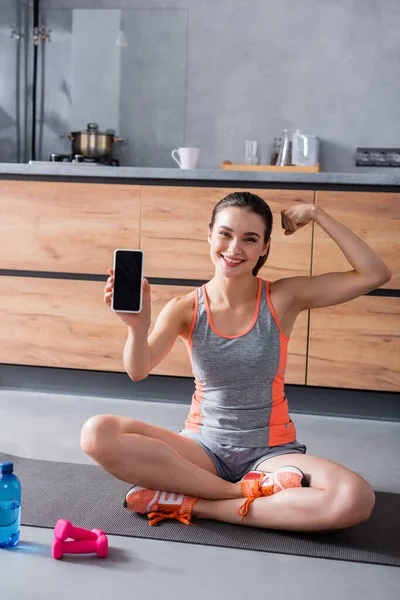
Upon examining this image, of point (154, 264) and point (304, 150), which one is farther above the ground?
point (304, 150)

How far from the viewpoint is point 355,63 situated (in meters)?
3.83

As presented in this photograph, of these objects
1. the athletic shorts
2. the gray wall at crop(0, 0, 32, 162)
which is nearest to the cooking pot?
the gray wall at crop(0, 0, 32, 162)

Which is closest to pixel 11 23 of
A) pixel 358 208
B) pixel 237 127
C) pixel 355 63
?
pixel 237 127

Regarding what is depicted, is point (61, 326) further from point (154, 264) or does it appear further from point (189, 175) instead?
point (189, 175)

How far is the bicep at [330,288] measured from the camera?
2.03 m

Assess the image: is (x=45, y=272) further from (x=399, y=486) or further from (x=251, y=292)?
(x=399, y=486)

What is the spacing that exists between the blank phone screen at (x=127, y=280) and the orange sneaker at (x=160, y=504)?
474 mm

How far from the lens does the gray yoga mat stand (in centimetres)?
179

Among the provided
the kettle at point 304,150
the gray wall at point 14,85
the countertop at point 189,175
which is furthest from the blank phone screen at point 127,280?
the gray wall at point 14,85

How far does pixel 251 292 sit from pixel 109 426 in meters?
0.49

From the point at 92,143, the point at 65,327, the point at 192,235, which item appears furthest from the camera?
the point at 92,143

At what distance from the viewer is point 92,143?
3.89m

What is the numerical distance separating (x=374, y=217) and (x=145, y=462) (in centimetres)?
155

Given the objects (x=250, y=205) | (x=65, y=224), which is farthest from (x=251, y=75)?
(x=250, y=205)
